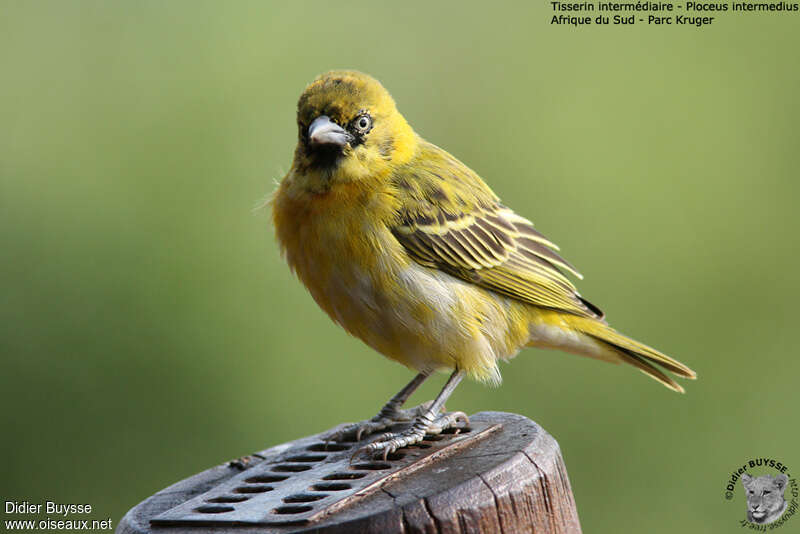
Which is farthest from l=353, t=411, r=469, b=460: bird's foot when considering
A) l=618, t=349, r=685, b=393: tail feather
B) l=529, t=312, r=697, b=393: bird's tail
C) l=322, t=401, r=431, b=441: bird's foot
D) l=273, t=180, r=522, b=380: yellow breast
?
l=618, t=349, r=685, b=393: tail feather

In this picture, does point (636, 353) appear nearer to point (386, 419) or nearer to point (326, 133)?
point (386, 419)

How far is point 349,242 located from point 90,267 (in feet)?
8.25

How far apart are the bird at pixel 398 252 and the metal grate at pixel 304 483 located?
0.21 meters

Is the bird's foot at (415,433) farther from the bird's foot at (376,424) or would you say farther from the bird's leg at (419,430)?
the bird's foot at (376,424)

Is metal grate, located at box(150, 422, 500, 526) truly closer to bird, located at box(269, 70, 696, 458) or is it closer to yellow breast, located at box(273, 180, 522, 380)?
bird, located at box(269, 70, 696, 458)

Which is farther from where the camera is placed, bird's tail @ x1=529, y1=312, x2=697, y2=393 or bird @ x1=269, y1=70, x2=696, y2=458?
bird's tail @ x1=529, y1=312, x2=697, y2=393

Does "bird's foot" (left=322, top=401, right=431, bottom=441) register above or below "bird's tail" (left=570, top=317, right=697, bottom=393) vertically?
below

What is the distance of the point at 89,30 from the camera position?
21.1ft

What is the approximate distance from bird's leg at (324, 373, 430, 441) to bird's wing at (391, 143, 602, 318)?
0.58 meters

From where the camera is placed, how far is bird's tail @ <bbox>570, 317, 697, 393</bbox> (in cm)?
493

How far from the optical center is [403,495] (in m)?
2.90

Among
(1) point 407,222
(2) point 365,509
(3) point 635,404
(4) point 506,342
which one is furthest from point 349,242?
(3) point 635,404

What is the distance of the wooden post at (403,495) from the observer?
9.09 feet

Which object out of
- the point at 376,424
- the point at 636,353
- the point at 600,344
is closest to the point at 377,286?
the point at 376,424
